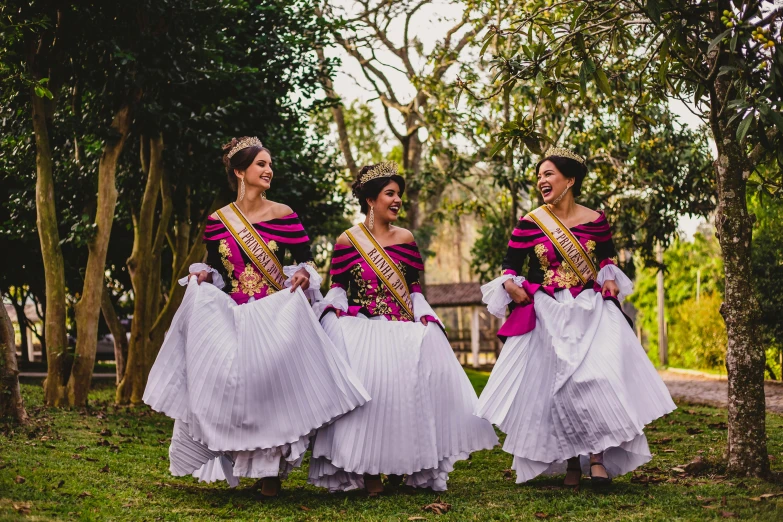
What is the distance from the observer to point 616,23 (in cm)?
670

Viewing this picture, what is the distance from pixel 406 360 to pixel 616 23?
115 inches

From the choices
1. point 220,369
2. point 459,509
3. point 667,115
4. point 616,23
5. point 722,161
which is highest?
point 667,115

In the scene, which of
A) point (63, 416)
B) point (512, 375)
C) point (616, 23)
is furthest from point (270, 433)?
point (63, 416)

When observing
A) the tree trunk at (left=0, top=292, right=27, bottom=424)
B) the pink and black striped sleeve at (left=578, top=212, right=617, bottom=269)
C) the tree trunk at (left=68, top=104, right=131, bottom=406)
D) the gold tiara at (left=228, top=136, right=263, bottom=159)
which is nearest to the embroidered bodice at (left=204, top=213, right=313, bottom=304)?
the gold tiara at (left=228, top=136, right=263, bottom=159)

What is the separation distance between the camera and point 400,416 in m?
5.98

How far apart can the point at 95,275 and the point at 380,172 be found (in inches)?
248

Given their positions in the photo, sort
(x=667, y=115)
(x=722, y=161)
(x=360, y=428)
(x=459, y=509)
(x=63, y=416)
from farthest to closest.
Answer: (x=667, y=115), (x=63, y=416), (x=722, y=161), (x=360, y=428), (x=459, y=509)

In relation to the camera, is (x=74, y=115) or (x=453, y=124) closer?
(x=74, y=115)

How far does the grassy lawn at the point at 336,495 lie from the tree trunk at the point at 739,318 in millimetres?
289

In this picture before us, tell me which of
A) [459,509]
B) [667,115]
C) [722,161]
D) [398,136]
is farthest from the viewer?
[398,136]

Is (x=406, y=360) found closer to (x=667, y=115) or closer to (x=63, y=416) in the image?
(x=63, y=416)

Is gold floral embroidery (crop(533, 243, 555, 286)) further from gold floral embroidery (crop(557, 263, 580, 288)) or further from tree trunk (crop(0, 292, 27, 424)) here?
tree trunk (crop(0, 292, 27, 424))

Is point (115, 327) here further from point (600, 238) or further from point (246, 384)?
point (600, 238)

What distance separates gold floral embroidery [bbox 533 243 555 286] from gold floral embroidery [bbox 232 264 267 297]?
6.42 ft
